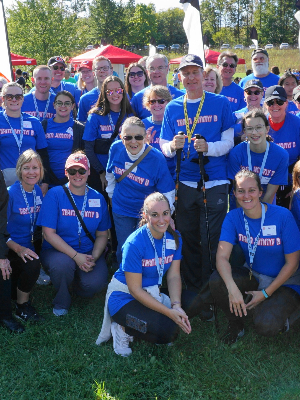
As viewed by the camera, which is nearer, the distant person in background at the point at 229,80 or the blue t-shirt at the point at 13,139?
the blue t-shirt at the point at 13,139

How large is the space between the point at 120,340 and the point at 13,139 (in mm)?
2772

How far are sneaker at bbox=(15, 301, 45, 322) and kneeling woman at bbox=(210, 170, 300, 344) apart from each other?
182 centimetres

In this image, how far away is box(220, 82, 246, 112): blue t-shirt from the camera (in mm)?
6645

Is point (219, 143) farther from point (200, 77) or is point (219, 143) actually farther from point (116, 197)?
point (116, 197)

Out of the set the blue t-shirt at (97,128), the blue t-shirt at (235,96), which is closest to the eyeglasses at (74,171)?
the blue t-shirt at (97,128)

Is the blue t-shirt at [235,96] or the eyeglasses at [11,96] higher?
the eyeglasses at [11,96]

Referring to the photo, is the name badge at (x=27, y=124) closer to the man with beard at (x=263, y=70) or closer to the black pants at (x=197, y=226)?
the black pants at (x=197, y=226)

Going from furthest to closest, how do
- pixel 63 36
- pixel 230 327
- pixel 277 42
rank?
pixel 277 42, pixel 63 36, pixel 230 327

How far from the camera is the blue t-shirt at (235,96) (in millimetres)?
6645

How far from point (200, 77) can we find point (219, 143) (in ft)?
2.21

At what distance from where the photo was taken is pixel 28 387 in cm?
348

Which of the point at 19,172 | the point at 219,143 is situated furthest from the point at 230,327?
the point at 19,172

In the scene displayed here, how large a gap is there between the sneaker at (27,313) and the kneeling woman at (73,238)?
20 cm

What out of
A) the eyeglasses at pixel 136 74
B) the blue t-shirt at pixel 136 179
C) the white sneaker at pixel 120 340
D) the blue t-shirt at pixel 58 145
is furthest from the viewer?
the eyeglasses at pixel 136 74
